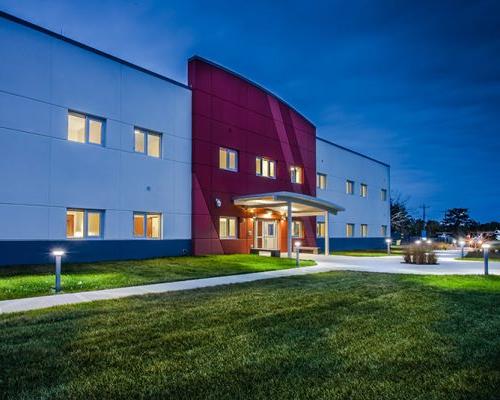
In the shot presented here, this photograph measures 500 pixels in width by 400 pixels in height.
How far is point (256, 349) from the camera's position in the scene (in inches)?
179

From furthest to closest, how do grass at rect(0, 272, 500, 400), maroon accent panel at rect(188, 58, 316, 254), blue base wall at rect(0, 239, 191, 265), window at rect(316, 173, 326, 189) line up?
window at rect(316, 173, 326, 189)
maroon accent panel at rect(188, 58, 316, 254)
blue base wall at rect(0, 239, 191, 265)
grass at rect(0, 272, 500, 400)

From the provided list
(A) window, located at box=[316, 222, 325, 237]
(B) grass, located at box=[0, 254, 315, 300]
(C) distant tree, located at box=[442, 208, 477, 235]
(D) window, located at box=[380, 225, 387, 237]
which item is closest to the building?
(B) grass, located at box=[0, 254, 315, 300]

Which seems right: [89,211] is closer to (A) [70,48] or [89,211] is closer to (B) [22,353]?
(A) [70,48]

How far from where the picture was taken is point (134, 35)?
95.1m

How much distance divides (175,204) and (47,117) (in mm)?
6666

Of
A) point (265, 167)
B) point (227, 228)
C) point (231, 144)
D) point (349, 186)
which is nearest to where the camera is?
point (227, 228)

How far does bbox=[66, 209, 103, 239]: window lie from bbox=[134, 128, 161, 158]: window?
3468 mm

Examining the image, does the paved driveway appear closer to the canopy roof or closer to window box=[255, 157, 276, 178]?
the canopy roof

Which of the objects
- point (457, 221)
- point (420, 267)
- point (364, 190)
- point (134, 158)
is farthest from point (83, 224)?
point (457, 221)

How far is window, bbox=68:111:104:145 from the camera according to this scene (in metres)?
15.0

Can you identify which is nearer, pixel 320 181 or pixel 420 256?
pixel 420 256

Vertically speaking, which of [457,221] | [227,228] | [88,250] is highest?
[457,221]

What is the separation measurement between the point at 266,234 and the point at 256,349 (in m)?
19.6

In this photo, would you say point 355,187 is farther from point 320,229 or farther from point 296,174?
point 296,174
